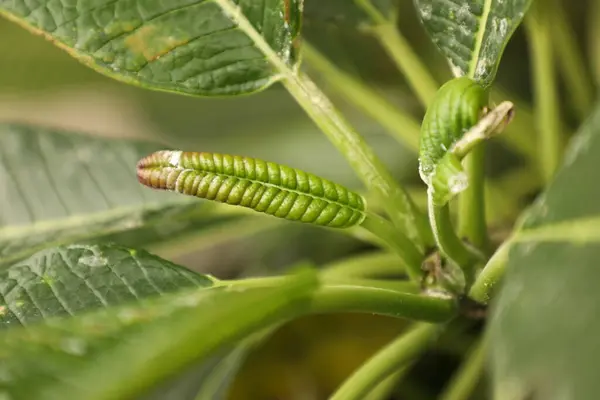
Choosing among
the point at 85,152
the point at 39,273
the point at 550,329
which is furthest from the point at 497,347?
the point at 85,152

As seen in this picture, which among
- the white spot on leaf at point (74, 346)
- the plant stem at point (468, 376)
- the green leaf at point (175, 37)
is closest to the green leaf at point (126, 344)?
the white spot on leaf at point (74, 346)

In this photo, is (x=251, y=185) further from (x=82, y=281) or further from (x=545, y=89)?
(x=545, y=89)

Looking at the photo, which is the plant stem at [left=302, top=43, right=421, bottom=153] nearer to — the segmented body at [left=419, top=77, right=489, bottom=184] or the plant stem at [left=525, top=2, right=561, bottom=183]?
the plant stem at [left=525, top=2, right=561, bottom=183]

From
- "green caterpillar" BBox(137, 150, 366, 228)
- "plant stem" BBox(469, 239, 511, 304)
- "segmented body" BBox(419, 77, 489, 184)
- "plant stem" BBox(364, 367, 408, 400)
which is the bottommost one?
"plant stem" BBox(364, 367, 408, 400)

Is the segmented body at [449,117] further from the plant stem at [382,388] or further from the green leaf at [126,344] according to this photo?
the plant stem at [382,388]

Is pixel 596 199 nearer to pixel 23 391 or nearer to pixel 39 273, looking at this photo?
pixel 23 391

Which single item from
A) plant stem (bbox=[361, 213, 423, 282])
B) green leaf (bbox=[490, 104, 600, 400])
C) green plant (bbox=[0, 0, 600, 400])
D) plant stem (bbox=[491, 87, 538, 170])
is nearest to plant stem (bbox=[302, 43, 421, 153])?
green plant (bbox=[0, 0, 600, 400])
